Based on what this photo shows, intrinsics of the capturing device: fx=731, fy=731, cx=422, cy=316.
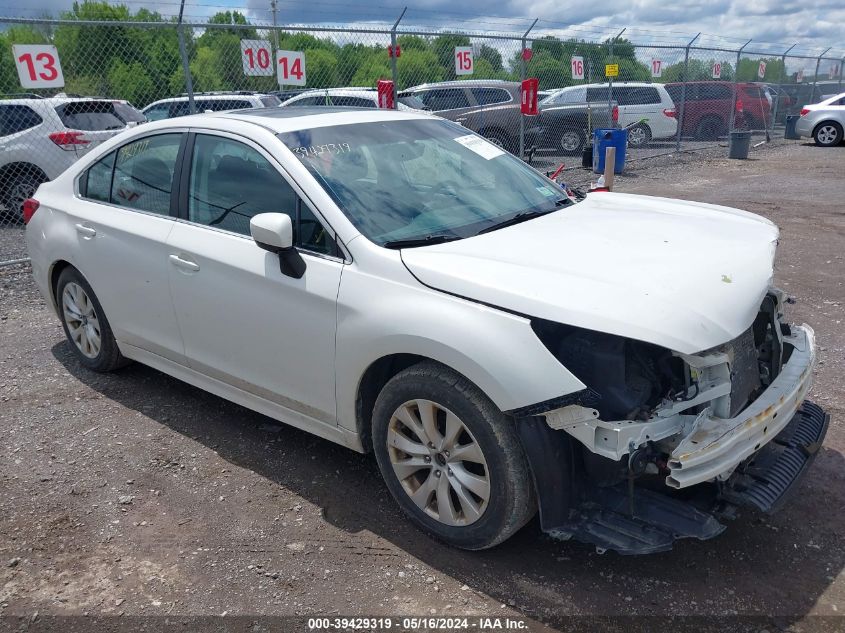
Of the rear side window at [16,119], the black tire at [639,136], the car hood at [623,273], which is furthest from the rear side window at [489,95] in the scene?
the car hood at [623,273]

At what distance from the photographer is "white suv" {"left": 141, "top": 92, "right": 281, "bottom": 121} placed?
44.4 feet

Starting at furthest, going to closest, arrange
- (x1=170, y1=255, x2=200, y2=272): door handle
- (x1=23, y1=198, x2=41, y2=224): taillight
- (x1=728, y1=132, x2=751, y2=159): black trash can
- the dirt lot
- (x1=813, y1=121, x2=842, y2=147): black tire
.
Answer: (x1=813, y1=121, x2=842, y2=147): black tire
(x1=728, y1=132, x2=751, y2=159): black trash can
(x1=23, y1=198, x2=41, y2=224): taillight
(x1=170, y1=255, x2=200, y2=272): door handle
the dirt lot

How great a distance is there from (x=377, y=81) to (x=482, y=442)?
33.2ft

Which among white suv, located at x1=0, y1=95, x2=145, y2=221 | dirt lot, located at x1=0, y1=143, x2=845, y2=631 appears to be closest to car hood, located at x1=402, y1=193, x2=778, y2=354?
dirt lot, located at x1=0, y1=143, x2=845, y2=631

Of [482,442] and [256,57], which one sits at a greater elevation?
[256,57]

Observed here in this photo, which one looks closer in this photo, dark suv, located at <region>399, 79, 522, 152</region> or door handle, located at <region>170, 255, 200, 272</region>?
door handle, located at <region>170, 255, 200, 272</region>

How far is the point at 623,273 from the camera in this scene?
9.31 feet

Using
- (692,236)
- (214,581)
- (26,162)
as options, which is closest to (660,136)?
(26,162)

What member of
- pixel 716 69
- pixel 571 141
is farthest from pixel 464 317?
pixel 716 69

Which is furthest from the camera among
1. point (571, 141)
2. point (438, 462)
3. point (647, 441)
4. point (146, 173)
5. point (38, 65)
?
point (571, 141)

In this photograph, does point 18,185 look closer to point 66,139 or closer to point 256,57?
point 66,139

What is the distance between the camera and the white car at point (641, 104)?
1853 centimetres

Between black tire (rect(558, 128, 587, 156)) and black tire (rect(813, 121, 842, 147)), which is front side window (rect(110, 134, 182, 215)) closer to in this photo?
black tire (rect(558, 128, 587, 156))

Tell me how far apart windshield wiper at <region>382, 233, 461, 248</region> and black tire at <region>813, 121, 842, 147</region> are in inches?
790
